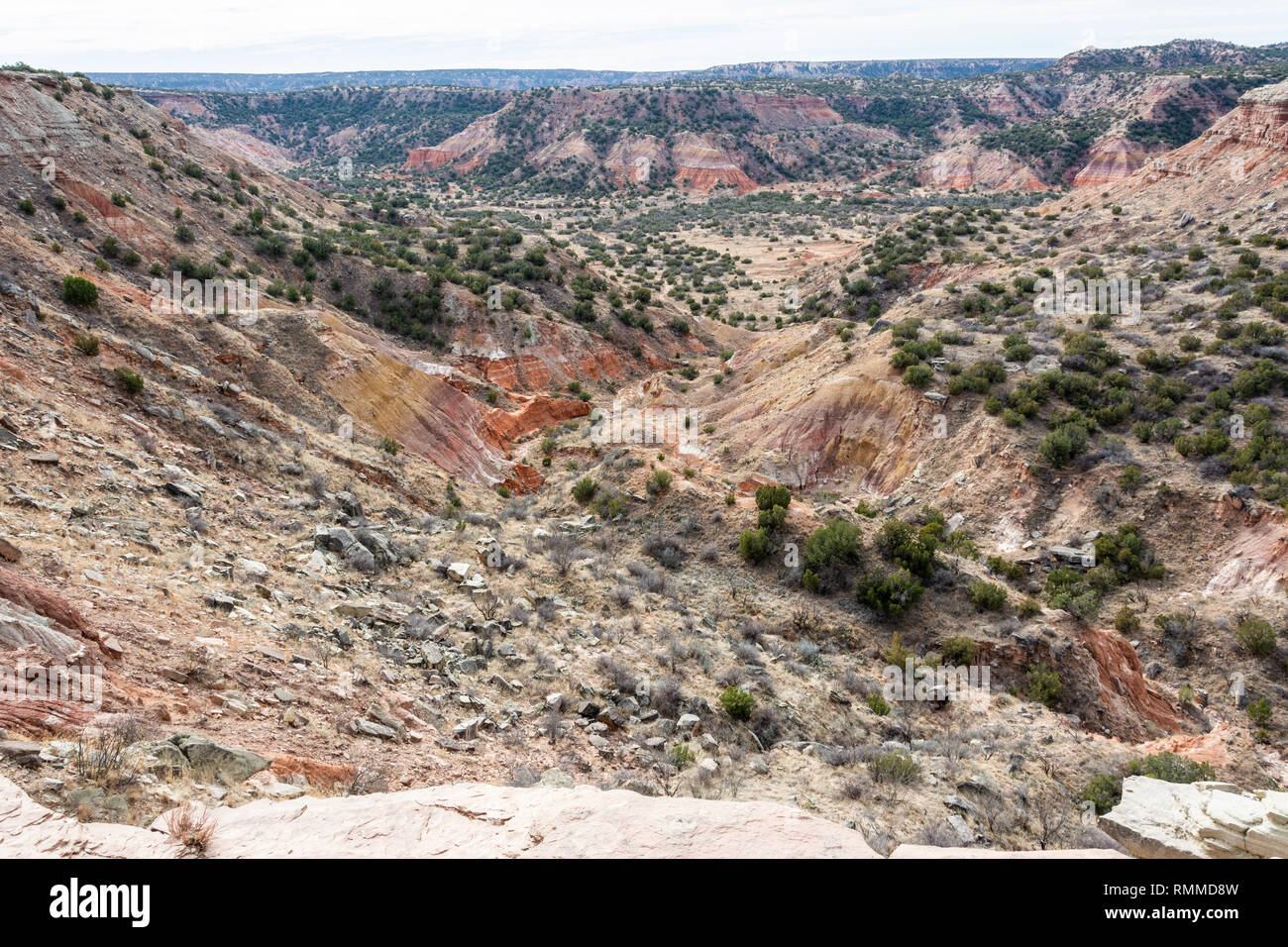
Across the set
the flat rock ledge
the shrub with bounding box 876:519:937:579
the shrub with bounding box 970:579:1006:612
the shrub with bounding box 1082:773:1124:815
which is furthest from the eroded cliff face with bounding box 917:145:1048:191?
the flat rock ledge

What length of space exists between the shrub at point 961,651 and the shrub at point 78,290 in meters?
21.9

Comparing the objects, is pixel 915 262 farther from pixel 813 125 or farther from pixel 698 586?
pixel 813 125

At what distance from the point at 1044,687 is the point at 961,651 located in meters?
1.59

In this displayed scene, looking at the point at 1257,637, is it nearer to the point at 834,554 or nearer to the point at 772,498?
the point at 834,554

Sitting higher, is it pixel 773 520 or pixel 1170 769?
pixel 773 520

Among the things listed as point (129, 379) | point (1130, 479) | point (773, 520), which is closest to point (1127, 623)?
point (1130, 479)

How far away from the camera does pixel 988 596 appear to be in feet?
50.6

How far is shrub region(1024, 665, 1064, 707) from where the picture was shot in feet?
44.3

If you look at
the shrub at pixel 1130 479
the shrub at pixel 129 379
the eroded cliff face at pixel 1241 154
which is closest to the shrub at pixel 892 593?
the shrub at pixel 1130 479

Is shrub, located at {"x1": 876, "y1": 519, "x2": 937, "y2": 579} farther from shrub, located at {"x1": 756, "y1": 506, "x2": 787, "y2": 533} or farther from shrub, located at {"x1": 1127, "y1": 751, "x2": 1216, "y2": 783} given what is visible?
shrub, located at {"x1": 1127, "y1": 751, "x2": 1216, "y2": 783}

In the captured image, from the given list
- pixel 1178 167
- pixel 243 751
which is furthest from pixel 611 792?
pixel 1178 167

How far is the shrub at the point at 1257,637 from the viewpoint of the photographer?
1566 cm

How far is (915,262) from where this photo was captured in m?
44.0

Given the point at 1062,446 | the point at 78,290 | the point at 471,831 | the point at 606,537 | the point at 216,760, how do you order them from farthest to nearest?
the point at 1062,446 → the point at 606,537 → the point at 78,290 → the point at 216,760 → the point at 471,831
